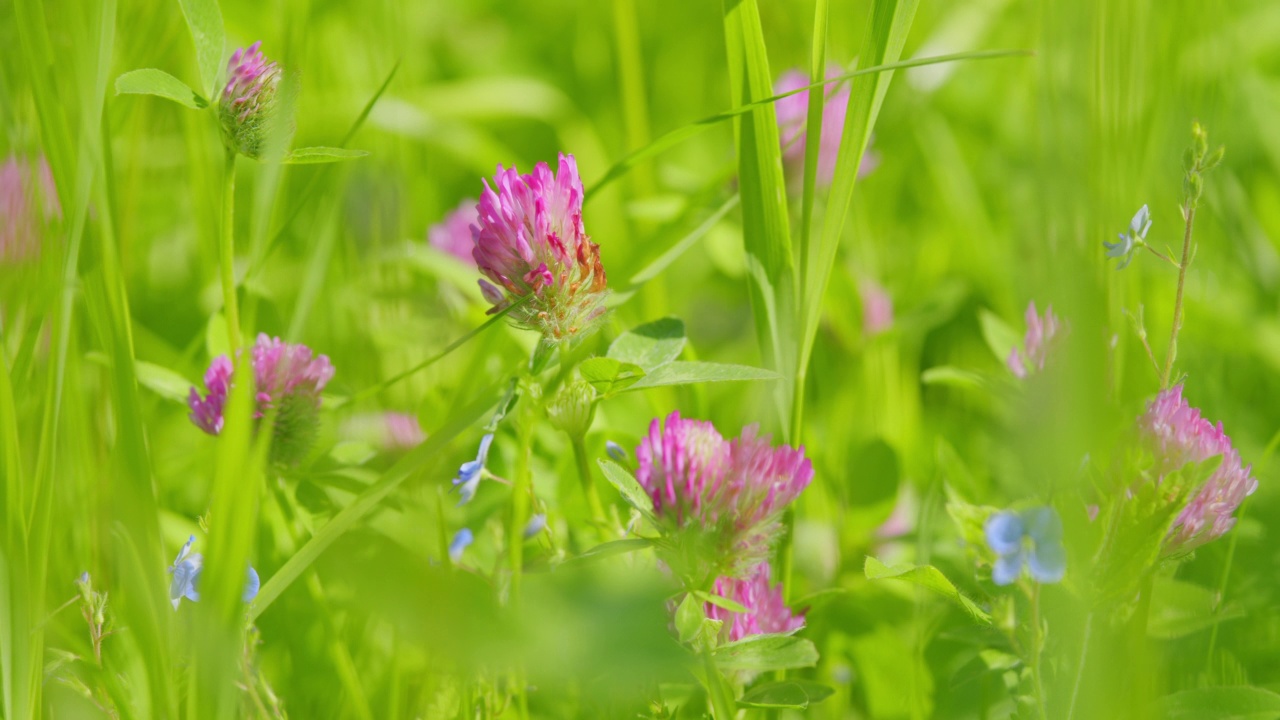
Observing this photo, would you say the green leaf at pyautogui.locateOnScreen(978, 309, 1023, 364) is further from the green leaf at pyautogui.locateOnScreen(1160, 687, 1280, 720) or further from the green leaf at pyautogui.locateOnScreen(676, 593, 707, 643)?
the green leaf at pyautogui.locateOnScreen(676, 593, 707, 643)

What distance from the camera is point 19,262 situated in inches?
44.9

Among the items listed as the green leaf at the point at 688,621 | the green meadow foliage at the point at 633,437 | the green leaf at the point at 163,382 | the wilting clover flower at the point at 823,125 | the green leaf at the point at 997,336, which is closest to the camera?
the green meadow foliage at the point at 633,437

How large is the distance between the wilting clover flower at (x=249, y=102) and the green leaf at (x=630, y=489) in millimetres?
338

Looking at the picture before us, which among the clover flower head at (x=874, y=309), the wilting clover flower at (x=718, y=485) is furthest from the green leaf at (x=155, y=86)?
the clover flower head at (x=874, y=309)

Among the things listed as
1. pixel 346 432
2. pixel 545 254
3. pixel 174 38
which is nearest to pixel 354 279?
pixel 346 432

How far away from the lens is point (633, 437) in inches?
39.8

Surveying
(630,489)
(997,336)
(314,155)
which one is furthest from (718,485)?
(997,336)

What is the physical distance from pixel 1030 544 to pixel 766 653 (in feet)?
0.67

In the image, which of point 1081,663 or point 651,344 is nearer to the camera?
point 1081,663

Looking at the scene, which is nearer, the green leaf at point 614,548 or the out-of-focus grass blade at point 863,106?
the green leaf at point 614,548

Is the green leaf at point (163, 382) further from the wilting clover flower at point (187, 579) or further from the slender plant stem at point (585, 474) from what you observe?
the slender plant stem at point (585, 474)

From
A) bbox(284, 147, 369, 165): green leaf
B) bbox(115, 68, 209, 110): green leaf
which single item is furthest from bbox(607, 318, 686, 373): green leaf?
bbox(115, 68, 209, 110): green leaf

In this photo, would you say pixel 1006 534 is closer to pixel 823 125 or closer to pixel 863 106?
pixel 863 106

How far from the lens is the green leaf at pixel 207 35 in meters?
0.80
